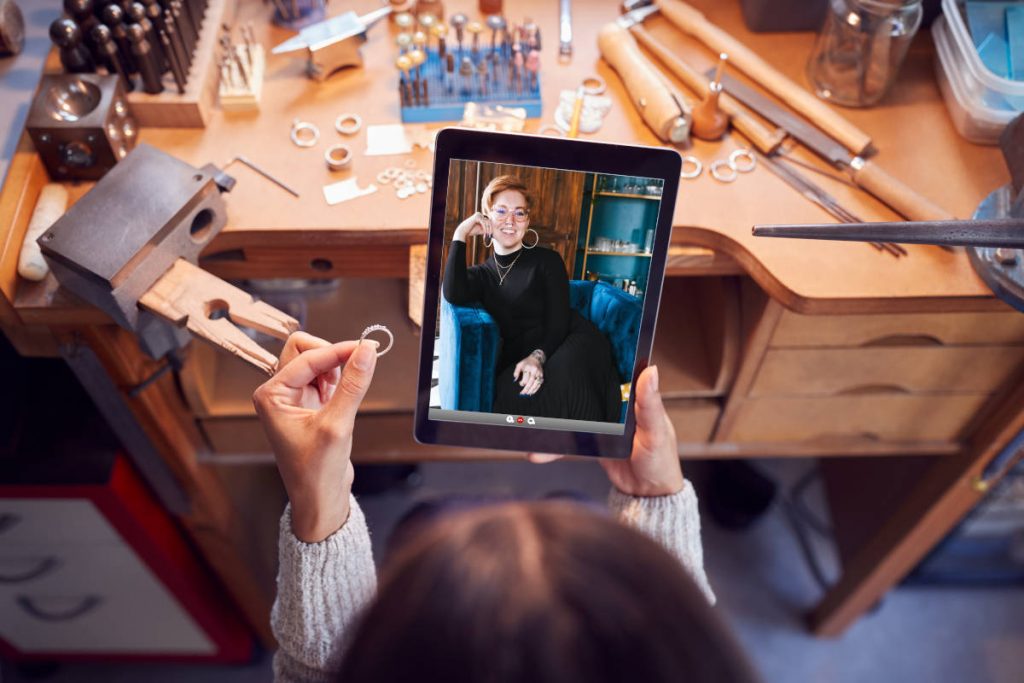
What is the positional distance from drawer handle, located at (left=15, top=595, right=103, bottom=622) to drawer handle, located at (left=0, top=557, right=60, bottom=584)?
0.08 meters

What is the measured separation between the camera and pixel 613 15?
1.19m

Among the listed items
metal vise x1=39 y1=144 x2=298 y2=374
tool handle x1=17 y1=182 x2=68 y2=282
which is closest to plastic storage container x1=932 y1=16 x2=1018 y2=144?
metal vise x1=39 y1=144 x2=298 y2=374

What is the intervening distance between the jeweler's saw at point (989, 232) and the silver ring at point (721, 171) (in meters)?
0.14

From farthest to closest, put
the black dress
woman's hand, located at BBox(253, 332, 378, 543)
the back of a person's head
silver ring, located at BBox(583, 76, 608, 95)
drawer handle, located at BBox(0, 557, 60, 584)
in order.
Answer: drawer handle, located at BBox(0, 557, 60, 584) → silver ring, located at BBox(583, 76, 608, 95) → the black dress → woman's hand, located at BBox(253, 332, 378, 543) → the back of a person's head

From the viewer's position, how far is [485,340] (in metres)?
0.84

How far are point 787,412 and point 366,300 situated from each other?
0.66 metres

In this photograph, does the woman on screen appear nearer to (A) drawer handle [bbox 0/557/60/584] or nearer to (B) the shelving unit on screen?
(B) the shelving unit on screen

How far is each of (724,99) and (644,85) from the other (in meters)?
0.11

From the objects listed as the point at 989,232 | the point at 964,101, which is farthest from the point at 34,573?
the point at 964,101

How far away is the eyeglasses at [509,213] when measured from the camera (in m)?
0.78

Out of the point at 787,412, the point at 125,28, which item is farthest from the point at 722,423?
the point at 125,28

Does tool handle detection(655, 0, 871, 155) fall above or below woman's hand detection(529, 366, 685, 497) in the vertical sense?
above

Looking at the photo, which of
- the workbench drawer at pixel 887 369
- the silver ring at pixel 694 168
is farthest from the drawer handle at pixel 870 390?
the silver ring at pixel 694 168

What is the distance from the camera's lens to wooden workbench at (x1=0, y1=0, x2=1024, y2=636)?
92 centimetres
